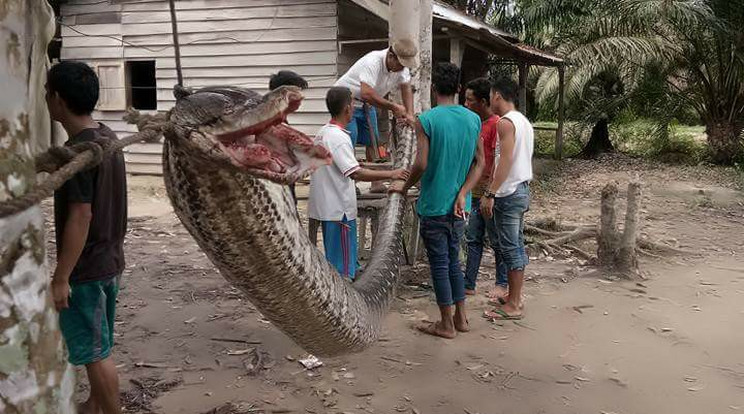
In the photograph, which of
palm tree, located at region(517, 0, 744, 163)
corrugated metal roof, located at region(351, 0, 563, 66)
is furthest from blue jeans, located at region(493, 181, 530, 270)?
palm tree, located at region(517, 0, 744, 163)

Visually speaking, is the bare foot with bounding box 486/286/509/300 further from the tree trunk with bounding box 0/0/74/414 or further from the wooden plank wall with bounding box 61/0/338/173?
the wooden plank wall with bounding box 61/0/338/173

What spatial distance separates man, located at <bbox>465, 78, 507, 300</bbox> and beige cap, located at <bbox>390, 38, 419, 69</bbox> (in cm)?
60

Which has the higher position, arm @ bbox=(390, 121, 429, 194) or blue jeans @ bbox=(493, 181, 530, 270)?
arm @ bbox=(390, 121, 429, 194)

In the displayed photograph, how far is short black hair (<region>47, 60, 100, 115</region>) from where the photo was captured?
255cm

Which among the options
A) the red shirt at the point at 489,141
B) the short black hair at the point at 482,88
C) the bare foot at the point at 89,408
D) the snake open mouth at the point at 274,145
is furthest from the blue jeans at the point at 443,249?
the snake open mouth at the point at 274,145

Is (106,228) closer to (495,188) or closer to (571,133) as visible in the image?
(495,188)

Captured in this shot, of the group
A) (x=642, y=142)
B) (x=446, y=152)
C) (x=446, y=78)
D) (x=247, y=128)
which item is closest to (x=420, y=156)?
(x=446, y=152)

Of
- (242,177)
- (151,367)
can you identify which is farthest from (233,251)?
(151,367)

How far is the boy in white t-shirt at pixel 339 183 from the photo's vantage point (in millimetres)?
4125

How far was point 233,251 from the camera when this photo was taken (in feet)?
6.49

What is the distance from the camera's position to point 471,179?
4.61m

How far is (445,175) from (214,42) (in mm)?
8383

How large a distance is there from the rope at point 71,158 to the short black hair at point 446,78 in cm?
303

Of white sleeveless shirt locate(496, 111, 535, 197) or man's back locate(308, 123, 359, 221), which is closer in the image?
man's back locate(308, 123, 359, 221)
